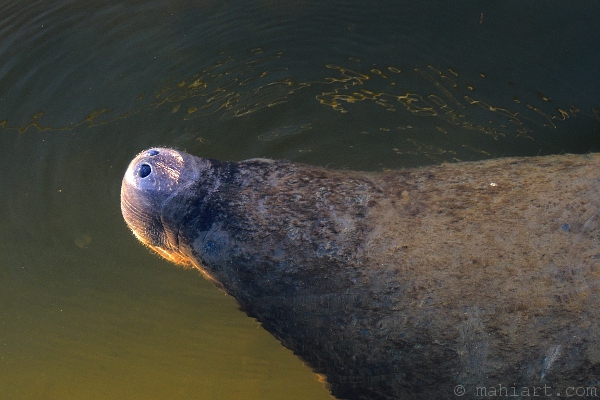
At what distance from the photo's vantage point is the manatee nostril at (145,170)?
138 inches

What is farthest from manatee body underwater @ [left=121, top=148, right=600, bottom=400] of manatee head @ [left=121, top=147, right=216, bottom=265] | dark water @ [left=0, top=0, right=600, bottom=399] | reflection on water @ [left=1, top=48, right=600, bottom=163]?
reflection on water @ [left=1, top=48, right=600, bottom=163]

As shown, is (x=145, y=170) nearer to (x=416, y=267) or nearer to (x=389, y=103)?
(x=416, y=267)

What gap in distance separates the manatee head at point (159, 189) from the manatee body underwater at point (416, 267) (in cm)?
2

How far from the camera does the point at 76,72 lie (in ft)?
21.1

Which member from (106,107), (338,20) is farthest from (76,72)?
(338,20)

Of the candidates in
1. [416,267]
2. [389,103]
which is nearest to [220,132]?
[389,103]

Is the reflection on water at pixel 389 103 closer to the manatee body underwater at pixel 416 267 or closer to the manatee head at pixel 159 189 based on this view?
the manatee body underwater at pixel 416 267

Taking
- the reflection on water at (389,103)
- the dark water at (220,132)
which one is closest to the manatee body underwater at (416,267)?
the dark water at (220,132)

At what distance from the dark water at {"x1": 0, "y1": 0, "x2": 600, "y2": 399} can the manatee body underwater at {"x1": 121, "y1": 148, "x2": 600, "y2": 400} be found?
185 cm

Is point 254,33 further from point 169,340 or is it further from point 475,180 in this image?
point 475,180

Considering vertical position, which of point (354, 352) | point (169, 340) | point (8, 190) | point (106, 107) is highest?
point (106, 107)

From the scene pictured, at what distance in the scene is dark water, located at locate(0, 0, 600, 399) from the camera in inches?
A: 214

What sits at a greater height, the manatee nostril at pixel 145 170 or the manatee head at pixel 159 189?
the manatee nostril at pixel 145 170

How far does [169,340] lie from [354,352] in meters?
3.04
